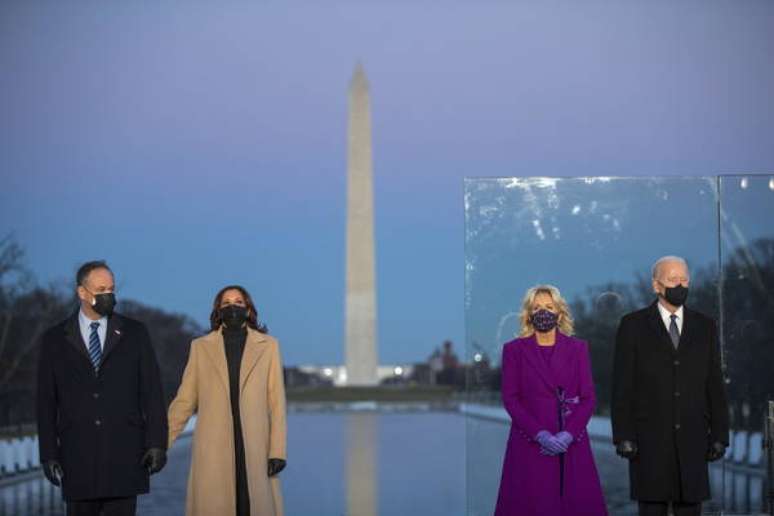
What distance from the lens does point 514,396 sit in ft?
27.0

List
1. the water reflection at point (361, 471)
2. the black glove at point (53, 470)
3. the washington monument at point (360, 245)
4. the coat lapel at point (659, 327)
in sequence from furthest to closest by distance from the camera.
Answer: the washington monument at point (360, 245) → the water reflection at point (361, 471) → the coat lapel at point (659, 327) → the black glove at point (53, 470)

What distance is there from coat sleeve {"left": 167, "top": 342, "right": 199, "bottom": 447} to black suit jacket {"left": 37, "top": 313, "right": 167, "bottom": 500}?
0.50 m

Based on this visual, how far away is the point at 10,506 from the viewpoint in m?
14.3

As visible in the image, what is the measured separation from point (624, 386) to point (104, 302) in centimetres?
271

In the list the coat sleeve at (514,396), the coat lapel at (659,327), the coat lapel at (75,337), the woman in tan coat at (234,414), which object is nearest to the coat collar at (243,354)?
the woman in tan coat at (234,414)

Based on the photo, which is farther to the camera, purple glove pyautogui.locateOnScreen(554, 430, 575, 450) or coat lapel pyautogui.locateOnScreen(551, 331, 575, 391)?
coat lapel pyautogui.locateOnScreen(551, 331, 575, 391)

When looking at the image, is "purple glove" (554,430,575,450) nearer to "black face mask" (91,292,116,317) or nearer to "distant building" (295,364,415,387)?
"black face mask" (91,292,116,317)

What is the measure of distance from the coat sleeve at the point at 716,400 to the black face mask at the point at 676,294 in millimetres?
272

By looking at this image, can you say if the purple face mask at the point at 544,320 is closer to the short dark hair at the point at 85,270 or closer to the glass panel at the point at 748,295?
the short dark hair at the point at 85,270

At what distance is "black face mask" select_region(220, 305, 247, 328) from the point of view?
26.7 ft

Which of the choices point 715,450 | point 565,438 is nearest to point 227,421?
point 565,438

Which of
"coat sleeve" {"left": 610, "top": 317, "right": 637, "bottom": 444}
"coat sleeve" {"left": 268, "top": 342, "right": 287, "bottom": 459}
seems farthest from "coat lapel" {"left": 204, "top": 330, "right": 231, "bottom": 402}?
"coat sleeve" {"left": 610, "top": 317, "right": 637, "bottom": 444}

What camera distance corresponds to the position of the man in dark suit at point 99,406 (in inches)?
301

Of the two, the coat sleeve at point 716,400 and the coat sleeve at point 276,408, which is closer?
the coat sleeve at point 716,400
